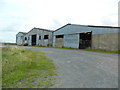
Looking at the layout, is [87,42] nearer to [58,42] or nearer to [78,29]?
[78,29]

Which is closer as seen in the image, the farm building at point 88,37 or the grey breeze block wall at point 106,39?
the grey breeze block wall at point 106,39

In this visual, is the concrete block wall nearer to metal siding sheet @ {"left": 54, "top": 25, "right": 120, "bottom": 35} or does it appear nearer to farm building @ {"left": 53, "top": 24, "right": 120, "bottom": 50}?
farm building @ {"left": 53, "top": 24, "right": 120, "bottom": 50}

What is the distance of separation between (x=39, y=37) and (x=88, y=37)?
66.3 feet

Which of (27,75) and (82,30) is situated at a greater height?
(82,30)

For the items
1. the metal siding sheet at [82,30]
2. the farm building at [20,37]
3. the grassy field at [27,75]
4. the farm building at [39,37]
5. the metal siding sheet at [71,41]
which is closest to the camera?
the grassy field at [27,75]

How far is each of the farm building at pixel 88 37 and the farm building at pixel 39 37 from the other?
3.44m

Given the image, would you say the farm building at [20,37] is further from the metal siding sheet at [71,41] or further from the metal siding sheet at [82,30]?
the metal siding sheet at [71,41]

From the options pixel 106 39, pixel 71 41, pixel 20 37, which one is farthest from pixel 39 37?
pixel 106 39

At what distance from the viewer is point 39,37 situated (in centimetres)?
3653

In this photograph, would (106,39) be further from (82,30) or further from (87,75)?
(87,75)

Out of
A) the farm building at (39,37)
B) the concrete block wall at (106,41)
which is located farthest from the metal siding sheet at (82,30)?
the farm building at (39,37)

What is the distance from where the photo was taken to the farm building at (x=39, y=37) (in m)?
32.5

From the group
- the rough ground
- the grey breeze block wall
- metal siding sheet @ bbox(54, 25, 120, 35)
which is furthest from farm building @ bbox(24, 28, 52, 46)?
the rough ground

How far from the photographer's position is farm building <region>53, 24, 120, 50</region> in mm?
16266
